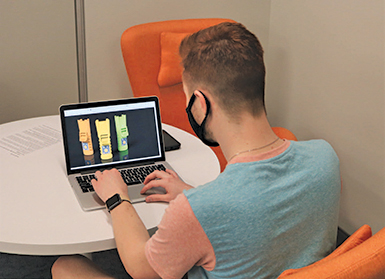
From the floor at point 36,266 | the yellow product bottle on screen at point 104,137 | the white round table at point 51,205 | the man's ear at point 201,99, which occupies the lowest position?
the floor at point 36,266

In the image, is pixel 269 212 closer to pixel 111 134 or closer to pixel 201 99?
pixel 201 99

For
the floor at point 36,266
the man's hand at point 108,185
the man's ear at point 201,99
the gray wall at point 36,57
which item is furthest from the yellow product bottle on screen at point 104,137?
the gray wall at point 36,57

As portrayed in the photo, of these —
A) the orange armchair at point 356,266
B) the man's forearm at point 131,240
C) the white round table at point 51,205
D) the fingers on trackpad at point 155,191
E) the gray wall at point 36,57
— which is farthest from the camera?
the gray wall at point 36,57

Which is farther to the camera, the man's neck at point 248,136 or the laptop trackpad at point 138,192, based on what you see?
the laptop trackpad at point 138,192

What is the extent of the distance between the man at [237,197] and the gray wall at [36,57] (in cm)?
173

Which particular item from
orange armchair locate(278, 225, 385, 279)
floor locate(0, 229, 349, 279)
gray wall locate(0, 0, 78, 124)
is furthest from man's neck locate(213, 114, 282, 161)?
gray wall locate(0, 0, 78, 124)

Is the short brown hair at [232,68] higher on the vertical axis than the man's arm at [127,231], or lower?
higher

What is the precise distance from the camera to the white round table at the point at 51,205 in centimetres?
110

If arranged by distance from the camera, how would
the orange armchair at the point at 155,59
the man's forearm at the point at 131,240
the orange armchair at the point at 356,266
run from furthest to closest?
the orange armchair at the point at 155,59, the man's forearm at the point at 131,240, the orange armchair at the point at 356,266

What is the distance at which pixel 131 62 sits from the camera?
238cm

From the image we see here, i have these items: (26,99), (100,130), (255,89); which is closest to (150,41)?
(26,99)

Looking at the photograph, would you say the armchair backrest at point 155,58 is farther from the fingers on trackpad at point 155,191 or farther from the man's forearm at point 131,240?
the man's forearm at point 131,240

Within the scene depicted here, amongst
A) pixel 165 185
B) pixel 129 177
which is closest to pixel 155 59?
pixel 129 177

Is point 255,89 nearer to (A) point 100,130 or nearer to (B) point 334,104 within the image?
(A) point 100,130
